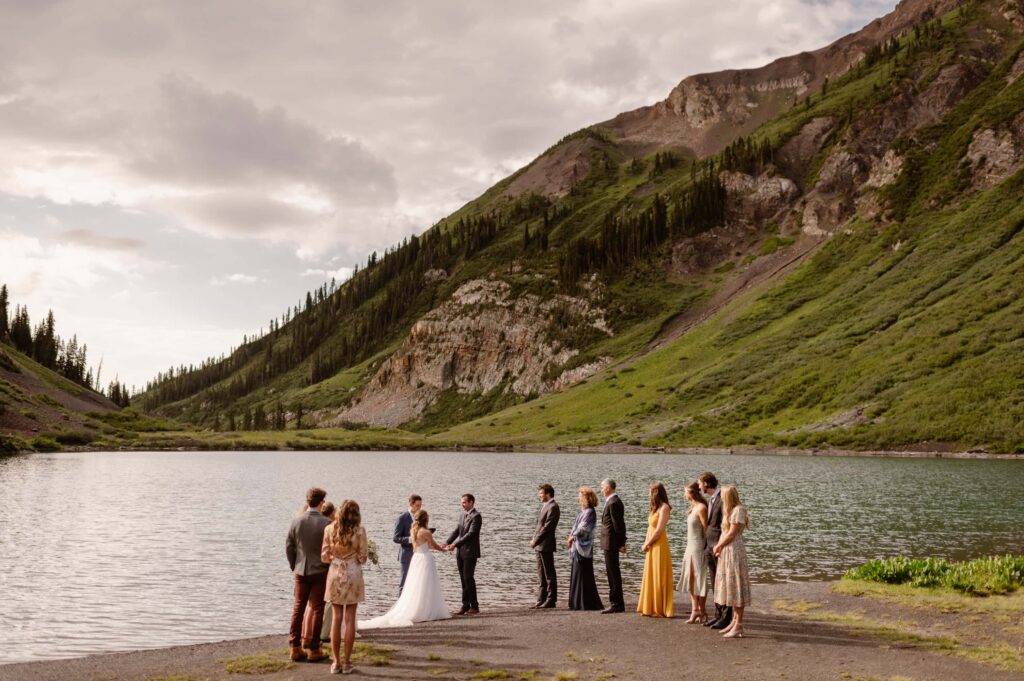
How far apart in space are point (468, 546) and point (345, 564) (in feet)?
24.7

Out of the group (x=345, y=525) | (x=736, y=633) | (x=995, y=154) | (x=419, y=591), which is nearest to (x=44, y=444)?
(x=419, y=591)

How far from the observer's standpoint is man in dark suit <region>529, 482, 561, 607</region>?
2300 cm

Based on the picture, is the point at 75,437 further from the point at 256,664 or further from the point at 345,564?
the point at 345,564

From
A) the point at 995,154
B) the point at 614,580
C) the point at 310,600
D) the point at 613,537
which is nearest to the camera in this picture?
the point at 310,600

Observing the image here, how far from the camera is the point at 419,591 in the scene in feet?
72.9

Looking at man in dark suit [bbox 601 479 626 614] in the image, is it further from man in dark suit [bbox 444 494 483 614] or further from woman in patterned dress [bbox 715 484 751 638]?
man in dark suit [bbox 444 494 483 614]

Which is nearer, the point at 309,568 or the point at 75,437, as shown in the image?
the point at 309,568

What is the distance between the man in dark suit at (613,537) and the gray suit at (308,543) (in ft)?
27.2

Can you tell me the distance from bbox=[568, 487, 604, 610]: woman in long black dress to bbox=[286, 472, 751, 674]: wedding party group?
30 millimetres

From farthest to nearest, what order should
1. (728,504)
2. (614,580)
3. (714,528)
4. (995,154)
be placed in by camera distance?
(995,154)
(614,580)
(714,528)
(728,504)

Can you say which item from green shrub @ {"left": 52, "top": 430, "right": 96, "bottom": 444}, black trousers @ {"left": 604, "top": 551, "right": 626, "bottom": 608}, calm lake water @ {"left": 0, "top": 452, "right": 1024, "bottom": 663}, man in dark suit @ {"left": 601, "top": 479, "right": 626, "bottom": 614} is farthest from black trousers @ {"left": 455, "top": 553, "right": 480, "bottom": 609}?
green shrub @ {"left": 52, "top": 430, "right": 96, "bottom": 444}

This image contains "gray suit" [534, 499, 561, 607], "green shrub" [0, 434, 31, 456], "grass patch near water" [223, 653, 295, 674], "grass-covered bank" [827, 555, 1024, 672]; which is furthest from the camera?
"green shrub" [0, 434, 31, 456]

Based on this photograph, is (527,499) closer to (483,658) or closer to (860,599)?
(860,599)

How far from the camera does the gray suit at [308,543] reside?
55.4 feet
